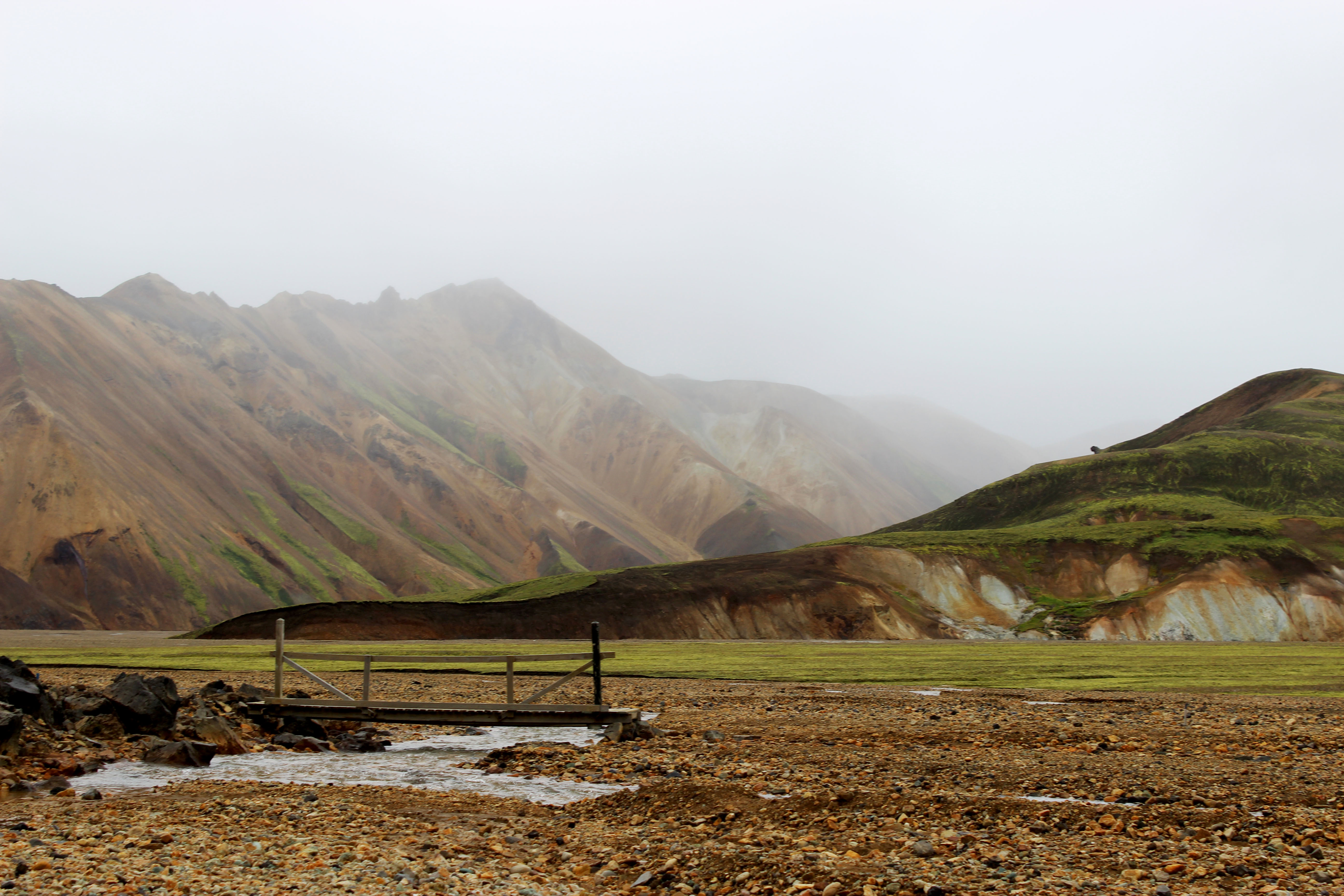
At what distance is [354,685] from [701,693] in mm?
12045

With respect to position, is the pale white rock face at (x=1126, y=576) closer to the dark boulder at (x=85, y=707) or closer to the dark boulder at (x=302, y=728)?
the dark boulder at (x=302, y=728)

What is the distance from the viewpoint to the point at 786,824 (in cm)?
1138

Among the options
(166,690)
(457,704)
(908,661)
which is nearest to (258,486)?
(908,661)

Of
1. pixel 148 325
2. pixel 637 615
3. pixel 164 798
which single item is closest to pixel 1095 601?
pixel 637 615

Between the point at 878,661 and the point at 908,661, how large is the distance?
4.48 ft

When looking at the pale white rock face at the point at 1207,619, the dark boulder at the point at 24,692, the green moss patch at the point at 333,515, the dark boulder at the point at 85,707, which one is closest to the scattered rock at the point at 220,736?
the dark boulder at the point at 85,707

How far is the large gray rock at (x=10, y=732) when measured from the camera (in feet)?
50.2

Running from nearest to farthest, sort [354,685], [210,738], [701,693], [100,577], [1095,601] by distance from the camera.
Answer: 1. [210,738]
2. [701,693]
3. [354,685]
4. [1095,601]
5. [100,577]

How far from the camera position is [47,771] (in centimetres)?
1538

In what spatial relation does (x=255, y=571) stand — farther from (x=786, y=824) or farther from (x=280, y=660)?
(x=786, y=824)

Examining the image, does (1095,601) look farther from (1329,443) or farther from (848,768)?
(848,768)

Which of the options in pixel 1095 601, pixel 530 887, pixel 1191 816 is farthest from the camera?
pixel 1095 601

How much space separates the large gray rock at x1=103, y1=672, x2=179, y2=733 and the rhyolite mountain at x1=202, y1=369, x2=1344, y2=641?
5164 centimetres

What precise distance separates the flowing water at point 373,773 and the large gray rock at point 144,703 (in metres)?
1.92
